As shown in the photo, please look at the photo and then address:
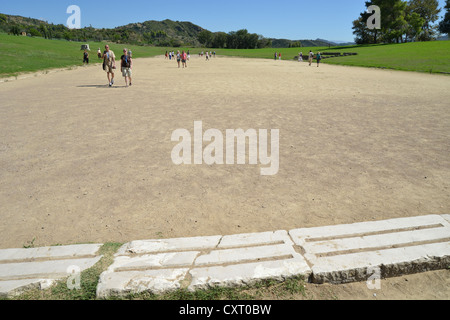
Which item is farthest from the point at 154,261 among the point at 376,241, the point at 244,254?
the point at 376,241

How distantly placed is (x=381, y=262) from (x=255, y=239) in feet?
3.71

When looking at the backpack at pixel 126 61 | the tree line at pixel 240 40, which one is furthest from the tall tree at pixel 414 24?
the backpack at pixel 126 61

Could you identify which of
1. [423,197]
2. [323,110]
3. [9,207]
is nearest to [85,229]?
[9,207]

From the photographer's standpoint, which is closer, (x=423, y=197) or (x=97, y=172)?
(x=423, y=197)

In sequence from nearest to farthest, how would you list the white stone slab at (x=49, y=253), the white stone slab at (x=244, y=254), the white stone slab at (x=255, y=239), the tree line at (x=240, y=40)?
1. the white stone slab at (x=244, y=254)
2. the white stone slab at (x=49, y=253)
3. the white stone slab at (x=255, y=239)
4. the tree line at (x=240, y=40)

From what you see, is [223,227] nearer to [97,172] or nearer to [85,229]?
[85,229]

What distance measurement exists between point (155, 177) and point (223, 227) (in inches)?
65.8

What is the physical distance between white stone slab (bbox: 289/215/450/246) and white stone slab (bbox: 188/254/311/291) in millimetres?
349

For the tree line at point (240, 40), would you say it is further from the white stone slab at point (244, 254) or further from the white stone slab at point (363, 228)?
the white stone slab at point (244, 254)

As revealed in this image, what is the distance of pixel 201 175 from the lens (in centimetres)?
451

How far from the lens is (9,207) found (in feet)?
12.0

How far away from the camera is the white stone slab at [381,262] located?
8.01 ft

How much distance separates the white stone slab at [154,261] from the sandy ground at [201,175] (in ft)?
1.48

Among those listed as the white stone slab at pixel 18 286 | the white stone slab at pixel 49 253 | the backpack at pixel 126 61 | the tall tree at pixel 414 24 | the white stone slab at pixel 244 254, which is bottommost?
the white stone slab at pixel 18 286
